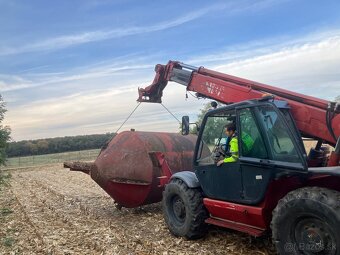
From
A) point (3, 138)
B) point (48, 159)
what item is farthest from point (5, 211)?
point (48, 159)

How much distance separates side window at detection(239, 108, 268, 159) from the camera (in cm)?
567

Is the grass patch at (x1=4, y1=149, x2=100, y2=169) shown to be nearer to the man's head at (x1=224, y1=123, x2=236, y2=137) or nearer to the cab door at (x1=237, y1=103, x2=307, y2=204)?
the man's head at (x1=224, y1=123, x2=236, y2=137)

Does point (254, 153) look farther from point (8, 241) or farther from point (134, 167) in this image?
point (8, 241)

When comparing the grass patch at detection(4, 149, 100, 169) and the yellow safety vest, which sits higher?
the yellow safety vest

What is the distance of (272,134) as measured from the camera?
18.4 ft

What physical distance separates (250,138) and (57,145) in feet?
204

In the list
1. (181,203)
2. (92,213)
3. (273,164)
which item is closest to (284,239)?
(273,164)

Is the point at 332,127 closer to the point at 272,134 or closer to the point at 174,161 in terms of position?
the point at 272,134

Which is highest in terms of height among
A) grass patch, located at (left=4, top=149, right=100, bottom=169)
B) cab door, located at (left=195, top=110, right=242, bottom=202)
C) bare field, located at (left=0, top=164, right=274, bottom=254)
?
cab door, located at (left=195, top=110, right=242, bottom=202)

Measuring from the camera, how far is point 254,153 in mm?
5762

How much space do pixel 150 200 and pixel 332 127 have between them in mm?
4816

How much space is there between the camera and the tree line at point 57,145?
62.2 meters

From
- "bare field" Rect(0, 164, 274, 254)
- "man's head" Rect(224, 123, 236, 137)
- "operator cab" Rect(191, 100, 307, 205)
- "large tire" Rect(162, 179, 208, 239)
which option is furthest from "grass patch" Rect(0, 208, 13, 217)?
"man's head" Rect(224, 123, 236, 137)

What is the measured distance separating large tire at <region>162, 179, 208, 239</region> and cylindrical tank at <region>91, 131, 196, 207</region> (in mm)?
1317
